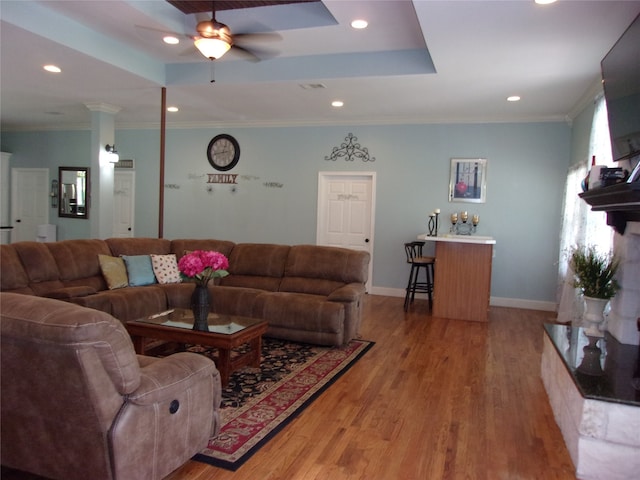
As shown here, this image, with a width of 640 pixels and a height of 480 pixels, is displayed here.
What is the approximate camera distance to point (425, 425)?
2.90m

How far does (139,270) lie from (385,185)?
3.89 meters

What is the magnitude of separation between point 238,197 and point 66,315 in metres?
6.54

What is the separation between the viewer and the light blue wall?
656 centimetres

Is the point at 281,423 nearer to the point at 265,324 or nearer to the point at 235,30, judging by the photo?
the point at 265,324

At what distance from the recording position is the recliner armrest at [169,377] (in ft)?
6.29

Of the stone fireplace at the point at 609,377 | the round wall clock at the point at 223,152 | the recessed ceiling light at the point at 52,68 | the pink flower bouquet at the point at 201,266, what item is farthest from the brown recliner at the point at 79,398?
the round wall clock at the point at 223,152

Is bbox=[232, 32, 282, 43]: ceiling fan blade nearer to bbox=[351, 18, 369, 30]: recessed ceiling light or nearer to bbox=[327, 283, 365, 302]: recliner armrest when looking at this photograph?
bbox=[351, 18, 369, 30]: recessed ceiling light

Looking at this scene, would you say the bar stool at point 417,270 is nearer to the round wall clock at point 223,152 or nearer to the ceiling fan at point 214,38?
the round wall clock at point 223,152

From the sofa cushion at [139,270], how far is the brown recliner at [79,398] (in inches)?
120

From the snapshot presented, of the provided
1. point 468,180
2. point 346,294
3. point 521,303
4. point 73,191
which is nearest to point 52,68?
point 346,294

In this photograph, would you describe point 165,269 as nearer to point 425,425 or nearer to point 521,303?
point 425,425

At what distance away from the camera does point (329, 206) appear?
7.66m

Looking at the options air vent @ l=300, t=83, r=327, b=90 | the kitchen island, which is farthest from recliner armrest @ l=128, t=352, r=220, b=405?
the kitchen island

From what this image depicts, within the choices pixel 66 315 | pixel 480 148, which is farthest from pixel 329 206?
pixel 66 315
